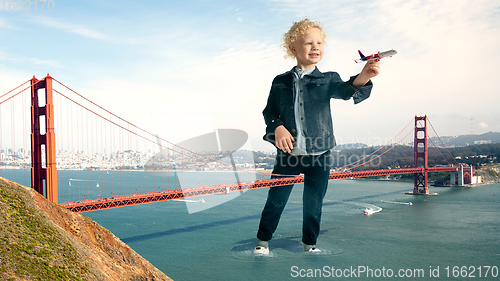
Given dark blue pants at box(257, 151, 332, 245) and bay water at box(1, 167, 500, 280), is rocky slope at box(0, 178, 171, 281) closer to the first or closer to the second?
dark blue pants at box(257, 151, 332, 245)

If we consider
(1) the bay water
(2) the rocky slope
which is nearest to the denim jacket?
(2) the rocky slope

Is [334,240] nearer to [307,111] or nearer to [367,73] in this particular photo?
[307,111]

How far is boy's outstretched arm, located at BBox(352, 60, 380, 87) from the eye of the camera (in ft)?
6.95

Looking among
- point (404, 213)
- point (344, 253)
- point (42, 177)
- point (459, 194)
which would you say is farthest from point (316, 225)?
point (459, 194)

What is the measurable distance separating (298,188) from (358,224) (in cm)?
3154

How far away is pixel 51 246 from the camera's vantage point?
12.4 feet

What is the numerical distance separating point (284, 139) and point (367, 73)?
64 centimetres

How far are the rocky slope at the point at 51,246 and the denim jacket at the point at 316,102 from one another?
267 centimetres

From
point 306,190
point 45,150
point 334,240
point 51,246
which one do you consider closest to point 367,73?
point 306,190

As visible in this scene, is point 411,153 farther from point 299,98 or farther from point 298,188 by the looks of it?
point 299,98

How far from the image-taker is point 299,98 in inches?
93.7

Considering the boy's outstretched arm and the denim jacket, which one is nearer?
the boy's outstretched arm

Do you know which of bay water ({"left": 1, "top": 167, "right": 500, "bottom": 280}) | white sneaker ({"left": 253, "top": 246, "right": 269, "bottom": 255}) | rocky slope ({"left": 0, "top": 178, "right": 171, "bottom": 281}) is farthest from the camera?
bay water ({"left": 1, "top": 167, "right": 500, "bottom": 280})

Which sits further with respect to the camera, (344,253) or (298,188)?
(298,188)
